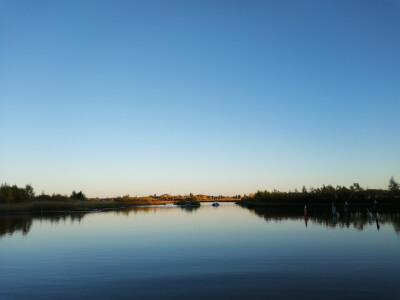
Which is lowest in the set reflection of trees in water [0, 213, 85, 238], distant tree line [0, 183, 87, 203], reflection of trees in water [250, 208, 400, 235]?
reflection of trees in water [250, 208, 400, 235]

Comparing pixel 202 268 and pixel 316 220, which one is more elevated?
pixel 202 268

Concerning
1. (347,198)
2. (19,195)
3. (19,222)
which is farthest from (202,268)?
(347,198)

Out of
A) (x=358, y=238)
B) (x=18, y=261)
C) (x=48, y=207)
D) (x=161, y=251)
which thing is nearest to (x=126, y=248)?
(x=161, y=251)

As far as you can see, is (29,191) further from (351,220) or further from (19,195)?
(351,220)

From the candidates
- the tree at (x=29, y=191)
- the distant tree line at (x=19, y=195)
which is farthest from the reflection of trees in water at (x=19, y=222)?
the tree at (x=29, y=191)

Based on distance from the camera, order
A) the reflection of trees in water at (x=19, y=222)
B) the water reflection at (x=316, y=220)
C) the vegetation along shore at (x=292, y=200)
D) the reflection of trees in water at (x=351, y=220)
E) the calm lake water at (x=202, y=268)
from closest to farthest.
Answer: the calm lake water at (x=202, y=268)
the reflection of trees in water at (x=19, y=222)
the water reflection at (x=316, y=220)
the reflection of trees in water at (x=351, y=220)
the vegetation along shore at (x=292, y=200)

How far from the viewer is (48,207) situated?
9181 centimetres

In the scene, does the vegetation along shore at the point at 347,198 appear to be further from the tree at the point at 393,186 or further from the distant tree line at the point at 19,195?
the distant tree line at the point at 19,195

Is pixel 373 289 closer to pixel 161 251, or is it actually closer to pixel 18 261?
pixel 161 251

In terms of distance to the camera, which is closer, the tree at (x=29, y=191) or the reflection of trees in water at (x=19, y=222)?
the reflection of trees in water at (x=19, y=222)

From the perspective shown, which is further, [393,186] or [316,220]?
[393,186]

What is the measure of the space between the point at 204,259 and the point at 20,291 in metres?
11.9

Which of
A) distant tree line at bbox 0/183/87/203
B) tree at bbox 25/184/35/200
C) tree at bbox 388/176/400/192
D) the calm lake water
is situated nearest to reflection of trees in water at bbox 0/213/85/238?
the calm lake water

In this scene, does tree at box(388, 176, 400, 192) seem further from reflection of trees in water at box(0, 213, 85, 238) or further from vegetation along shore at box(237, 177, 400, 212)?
reflection of trees in water at box(0, 213, 85, 238)
